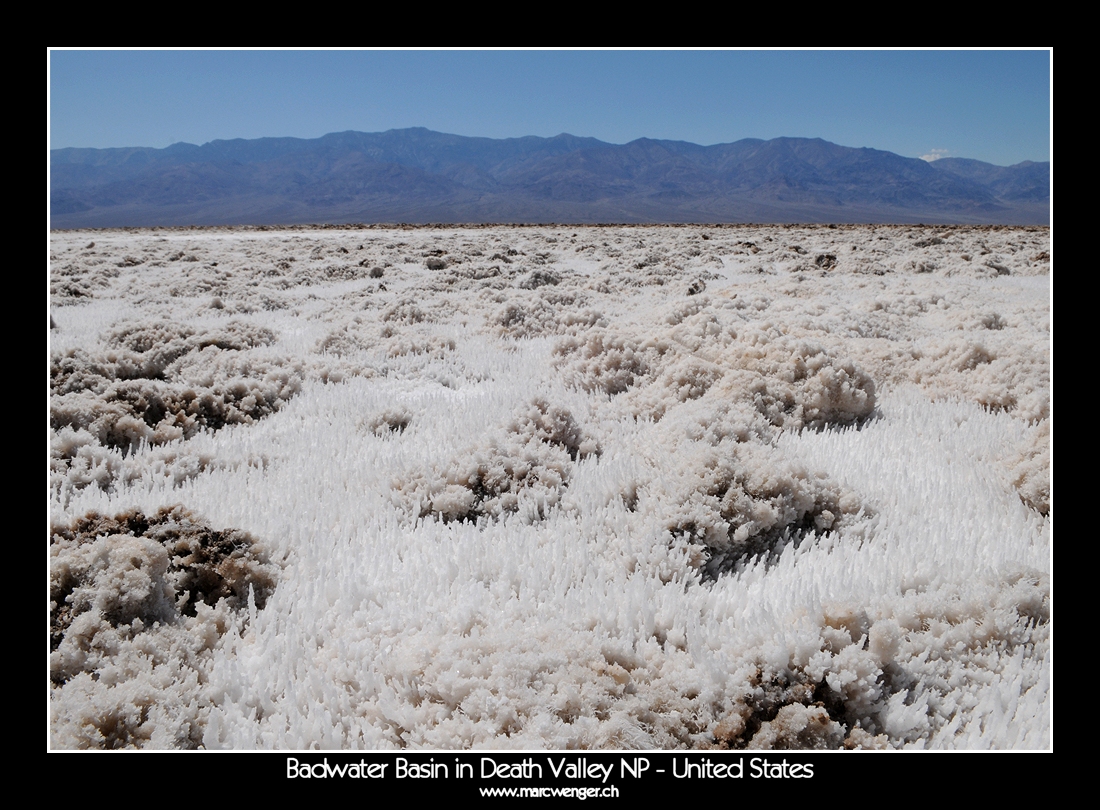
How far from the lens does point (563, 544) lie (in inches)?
120

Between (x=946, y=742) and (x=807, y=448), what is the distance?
2610 millimetres

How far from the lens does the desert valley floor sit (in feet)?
6.85

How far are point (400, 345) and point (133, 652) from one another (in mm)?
5848

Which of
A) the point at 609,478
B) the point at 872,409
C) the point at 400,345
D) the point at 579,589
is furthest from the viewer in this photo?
the point at 400,345

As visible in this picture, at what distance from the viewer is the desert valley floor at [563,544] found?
6.85ft

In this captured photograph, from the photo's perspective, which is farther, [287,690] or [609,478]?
[609,478]

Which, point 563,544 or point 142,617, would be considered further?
point 563,544

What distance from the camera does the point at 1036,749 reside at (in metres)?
2.00

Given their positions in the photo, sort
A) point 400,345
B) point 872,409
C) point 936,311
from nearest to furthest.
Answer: point 872,409
point 400,345
point 936,311

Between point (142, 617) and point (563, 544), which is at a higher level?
point (563, 544)
